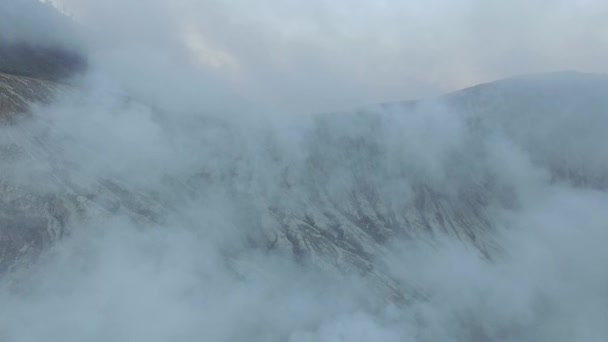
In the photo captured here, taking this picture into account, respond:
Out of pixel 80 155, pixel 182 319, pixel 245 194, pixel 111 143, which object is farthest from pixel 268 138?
pixel 182 319

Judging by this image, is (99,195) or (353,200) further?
(353,200)

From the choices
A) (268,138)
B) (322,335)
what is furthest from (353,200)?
(322,335)

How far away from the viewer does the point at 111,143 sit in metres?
154

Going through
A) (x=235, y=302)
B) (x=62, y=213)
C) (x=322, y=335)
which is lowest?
(x=322, y=335)

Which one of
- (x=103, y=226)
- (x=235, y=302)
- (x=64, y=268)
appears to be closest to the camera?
(x=64, y=268)

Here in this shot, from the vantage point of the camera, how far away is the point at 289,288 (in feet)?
508

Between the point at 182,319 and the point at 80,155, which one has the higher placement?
the point at 80,155

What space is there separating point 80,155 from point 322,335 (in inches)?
2826

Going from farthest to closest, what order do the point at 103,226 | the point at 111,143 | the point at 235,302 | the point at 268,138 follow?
the point at 268,138 → the point at 111,143 → the point at 235,302 → the point at 103,226

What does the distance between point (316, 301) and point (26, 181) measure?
75711mm

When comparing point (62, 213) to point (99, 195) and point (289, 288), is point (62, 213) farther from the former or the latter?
point (289, 288)

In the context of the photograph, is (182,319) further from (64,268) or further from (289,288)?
(289,288)

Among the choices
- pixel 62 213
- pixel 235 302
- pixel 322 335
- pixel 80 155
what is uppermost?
pixel 80 155

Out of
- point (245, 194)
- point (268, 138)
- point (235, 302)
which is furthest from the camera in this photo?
point (268, 138)
